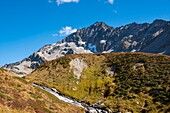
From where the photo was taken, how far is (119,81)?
290 ft

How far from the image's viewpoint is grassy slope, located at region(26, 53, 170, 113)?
7331 cm

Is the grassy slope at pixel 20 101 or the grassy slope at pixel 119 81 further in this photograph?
the grassy slope at pixel 119 81

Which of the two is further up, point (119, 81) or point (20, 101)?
point (119, 81)

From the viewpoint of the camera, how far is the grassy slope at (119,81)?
73.3m

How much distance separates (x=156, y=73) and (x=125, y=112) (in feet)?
80.2

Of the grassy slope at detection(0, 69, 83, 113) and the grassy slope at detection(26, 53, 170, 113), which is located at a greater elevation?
the grassy slope at detection(26, 53, 170, 113)

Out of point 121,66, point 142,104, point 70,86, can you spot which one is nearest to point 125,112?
point 142,104

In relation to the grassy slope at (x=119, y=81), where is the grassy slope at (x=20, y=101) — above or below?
below

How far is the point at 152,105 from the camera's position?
7081 centimetres

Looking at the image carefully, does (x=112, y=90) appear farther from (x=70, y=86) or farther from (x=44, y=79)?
(x=44, y=79)

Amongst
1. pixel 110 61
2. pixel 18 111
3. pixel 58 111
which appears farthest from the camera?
pixel 110 61

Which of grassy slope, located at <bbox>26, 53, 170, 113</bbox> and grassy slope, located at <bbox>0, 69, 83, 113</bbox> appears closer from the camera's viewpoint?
grassy slope, located at <bbox>0, 69, 83, 113</bbox>

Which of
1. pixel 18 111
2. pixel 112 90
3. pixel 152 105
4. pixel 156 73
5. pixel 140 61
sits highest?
pixel 140 61

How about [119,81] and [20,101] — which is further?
[119,81]
